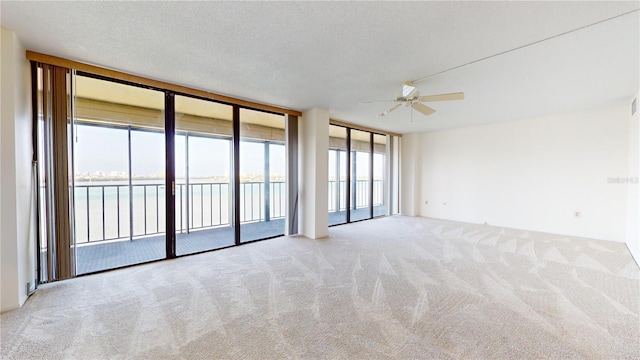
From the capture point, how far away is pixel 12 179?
7.04 ft

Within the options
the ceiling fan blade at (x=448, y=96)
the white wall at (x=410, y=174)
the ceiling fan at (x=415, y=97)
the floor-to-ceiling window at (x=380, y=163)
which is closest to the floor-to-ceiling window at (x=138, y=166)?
the ceiling fan at (x=415, y=97)

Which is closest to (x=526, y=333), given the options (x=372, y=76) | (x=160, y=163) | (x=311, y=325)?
(x=311, y=325)

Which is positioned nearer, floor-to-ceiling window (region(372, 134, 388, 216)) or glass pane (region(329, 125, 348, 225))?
glass pane (region(329, 125, 348, 225))

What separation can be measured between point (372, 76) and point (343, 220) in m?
3.97

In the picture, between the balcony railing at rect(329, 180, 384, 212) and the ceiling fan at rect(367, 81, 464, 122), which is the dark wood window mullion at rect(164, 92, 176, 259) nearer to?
the ceiling fan at rect(367, 81, 464, 122)

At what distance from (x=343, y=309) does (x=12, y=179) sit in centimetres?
310

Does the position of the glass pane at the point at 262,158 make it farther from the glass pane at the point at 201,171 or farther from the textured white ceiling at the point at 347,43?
the textured white ceiling at the point at 347,43

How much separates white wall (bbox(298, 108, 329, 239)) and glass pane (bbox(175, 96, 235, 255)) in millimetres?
1331

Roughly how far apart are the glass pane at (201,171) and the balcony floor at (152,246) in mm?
16

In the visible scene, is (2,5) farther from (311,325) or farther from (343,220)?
(343,220)

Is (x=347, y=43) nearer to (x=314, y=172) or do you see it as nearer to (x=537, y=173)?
(x=314, y=172)

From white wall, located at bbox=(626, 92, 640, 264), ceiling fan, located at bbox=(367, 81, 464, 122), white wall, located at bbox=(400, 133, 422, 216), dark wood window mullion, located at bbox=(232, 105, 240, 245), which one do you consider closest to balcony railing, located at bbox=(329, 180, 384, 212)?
white wall, located at bbox=(400, 133, 422, 216)

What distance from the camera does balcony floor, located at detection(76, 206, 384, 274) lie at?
3250 mm

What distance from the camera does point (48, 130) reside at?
2.56 meters
